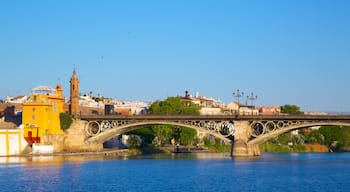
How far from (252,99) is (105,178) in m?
59.8

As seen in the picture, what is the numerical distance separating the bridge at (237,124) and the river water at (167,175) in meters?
7.13

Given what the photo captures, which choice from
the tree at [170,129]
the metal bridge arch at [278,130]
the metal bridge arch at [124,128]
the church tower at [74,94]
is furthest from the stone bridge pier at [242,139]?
the tree at [170,129]

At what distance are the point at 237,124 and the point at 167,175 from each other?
1098 inches

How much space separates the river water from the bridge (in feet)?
23.4

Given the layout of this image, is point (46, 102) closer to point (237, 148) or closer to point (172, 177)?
point (237, 148)

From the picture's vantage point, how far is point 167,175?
67.5 metres

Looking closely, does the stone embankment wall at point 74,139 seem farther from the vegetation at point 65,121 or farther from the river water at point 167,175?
the river water at point 167,175

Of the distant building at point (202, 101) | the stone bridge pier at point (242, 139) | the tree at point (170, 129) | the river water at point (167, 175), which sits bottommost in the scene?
the river water at point (167, 175)

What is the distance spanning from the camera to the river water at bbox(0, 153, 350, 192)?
5722 centimetres

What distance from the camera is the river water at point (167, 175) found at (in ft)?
188

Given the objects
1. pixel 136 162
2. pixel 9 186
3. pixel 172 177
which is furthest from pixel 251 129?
pixel 9 186

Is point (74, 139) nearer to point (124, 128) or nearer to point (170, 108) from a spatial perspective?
point (124, 128)

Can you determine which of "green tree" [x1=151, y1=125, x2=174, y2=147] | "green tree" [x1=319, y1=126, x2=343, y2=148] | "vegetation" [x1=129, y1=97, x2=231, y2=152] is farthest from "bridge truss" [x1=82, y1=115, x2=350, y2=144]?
"green tree" [x1=319, y1=126, x2=343, y2=148]

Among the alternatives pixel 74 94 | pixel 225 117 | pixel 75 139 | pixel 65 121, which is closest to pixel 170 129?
pixel 74 94
